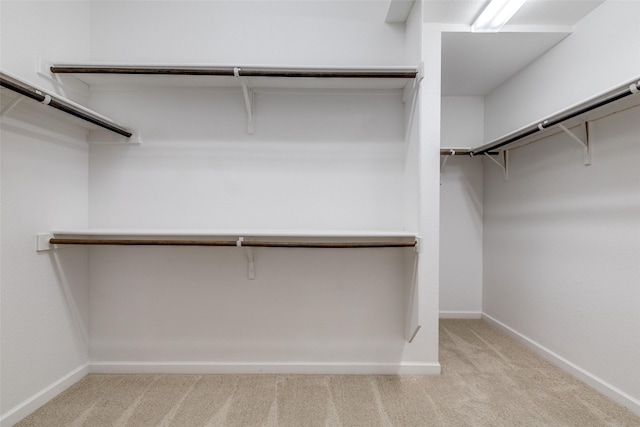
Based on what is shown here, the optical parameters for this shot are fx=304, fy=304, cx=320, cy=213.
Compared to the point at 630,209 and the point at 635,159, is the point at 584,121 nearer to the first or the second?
the point at 635,159

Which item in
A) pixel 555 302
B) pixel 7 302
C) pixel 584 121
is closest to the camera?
pixel 7 302

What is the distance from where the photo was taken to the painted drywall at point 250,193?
78.8 inches

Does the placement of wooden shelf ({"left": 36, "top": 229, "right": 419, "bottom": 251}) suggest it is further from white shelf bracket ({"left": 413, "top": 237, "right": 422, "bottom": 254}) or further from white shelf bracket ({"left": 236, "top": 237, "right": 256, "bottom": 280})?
white shelf bracket ({"left": 236, "top": 237, "right": 256, "bottom": 280})

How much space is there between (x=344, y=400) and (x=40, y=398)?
5.34 ft

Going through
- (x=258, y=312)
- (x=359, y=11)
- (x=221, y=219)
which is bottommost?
(x=258, y=312)

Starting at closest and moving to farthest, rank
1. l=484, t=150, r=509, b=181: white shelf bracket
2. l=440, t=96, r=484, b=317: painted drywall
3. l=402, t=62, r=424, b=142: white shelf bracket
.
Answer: l=402, t=62, r=424, b=142: white shelf bracket < l=484, t=150, r=509, b=181: white shelf bracket < l=440, t=96, r=484, b=317: painted drywall

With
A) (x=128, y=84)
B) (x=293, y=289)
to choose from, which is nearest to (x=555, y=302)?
(x=293, y=289)

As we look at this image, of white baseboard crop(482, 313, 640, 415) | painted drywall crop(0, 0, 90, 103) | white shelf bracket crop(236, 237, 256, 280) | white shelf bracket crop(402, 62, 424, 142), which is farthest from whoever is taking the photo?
white shelf bracket crop(236, 237, 256, 280)

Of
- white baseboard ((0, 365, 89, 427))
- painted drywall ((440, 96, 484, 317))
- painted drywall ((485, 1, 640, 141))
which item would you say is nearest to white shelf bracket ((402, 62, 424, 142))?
painted drywall ((485, 1, 640, 141))

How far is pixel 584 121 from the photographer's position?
6.05 feet

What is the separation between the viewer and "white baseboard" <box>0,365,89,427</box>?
4.84 ft

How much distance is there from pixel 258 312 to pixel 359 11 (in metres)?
2.11

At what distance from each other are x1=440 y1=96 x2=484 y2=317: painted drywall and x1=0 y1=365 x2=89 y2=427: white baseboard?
2958mm

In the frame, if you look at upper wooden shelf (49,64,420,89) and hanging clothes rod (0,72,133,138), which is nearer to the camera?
hanging clothes rod (0,72,133,138)
